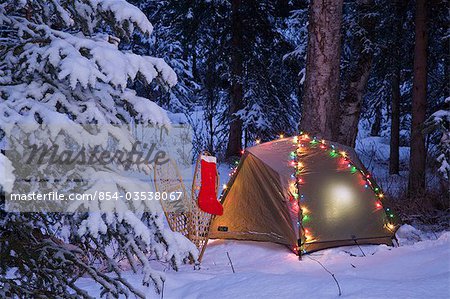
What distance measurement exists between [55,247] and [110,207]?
53cm

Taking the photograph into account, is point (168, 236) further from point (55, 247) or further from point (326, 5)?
point (326, 5)

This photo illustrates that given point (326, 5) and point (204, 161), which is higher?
point (326, 5)

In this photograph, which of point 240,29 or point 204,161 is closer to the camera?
point 204,161

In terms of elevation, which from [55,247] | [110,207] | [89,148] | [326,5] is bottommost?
[55,247]

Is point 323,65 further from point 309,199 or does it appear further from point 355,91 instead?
point 309,199

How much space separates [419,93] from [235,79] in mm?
5419

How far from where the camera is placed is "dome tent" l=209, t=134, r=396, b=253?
594 cm

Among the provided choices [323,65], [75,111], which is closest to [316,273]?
[75,111]

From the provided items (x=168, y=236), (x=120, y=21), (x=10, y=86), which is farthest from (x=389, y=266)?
(x=10, y=86)

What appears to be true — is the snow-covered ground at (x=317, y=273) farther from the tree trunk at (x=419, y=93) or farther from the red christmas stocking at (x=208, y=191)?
the tree trunk at (x=419, y=93)

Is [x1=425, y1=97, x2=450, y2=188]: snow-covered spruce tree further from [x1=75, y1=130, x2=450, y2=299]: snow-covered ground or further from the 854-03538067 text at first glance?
the 854-03538067 text

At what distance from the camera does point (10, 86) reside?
2635mm

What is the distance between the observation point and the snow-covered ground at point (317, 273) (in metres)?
3.64

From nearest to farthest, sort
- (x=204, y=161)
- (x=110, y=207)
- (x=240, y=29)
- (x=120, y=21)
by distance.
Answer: (x=110, y=207), (x=120, y=21), (x=204, y=161), (x=240, y=29)
